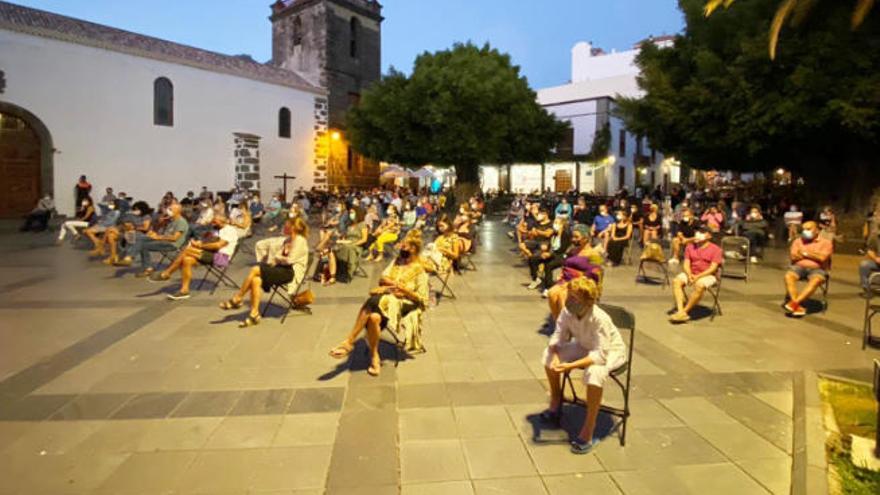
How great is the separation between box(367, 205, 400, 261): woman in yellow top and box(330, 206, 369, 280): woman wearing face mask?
147cm

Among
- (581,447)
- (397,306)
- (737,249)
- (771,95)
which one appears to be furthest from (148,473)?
(771,95)

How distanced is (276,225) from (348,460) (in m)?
15.6

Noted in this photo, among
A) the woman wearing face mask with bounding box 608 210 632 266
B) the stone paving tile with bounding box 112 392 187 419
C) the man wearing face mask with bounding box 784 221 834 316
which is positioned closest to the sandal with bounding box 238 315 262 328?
the stone paving tile with bounding box 112 392 187 419

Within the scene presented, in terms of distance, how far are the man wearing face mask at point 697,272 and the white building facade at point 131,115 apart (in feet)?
74.5

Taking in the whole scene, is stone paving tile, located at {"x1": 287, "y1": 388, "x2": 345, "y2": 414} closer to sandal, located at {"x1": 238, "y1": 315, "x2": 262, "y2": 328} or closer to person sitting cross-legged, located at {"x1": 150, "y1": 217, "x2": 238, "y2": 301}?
sandal, located at {"x1": 238, "y1": 315, "x2": 262, "y2": 328}

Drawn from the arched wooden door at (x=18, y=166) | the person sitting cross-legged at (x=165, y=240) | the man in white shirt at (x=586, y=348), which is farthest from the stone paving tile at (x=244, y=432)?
the arched wooden door at (x=18, y=166)

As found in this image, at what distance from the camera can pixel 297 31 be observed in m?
34.8

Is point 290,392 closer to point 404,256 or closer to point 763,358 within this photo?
point 404,256

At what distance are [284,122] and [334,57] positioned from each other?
19.4 feet

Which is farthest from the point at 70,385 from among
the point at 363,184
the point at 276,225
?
the point at 363,184

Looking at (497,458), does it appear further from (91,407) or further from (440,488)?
(91,407)

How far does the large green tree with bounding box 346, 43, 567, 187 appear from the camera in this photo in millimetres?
25203

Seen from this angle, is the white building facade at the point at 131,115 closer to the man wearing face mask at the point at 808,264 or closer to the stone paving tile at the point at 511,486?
the stone paving tile at the point at 511,486

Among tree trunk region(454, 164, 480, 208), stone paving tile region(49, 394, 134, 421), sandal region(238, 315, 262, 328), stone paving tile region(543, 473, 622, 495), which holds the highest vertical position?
tree trunk region(454, 164, 480, 208)
